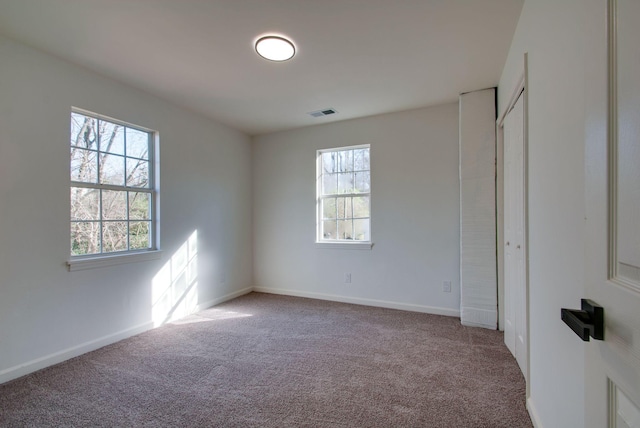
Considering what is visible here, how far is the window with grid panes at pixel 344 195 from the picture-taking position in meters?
4.08

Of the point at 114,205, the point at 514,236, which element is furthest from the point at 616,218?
the point at 114,205

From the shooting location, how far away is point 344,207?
166 inches

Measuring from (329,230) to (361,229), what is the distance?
1.68ft

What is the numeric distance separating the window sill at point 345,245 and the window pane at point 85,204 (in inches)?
105

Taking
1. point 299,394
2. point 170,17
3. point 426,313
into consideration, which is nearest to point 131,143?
→ point 170,17

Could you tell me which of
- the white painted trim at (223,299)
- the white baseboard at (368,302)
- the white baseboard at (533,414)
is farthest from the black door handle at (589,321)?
the white painted trim at (223,299)

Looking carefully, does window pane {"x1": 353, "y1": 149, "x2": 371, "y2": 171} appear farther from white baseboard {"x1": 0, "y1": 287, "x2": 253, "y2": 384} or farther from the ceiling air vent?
white baseboard {"x1": 0, "y1": 287, "x2": 253, "y2": 384}

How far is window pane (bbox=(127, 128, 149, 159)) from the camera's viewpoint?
10.1ft

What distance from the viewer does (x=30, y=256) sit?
2.27 metres

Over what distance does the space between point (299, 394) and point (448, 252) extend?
8.02 ft

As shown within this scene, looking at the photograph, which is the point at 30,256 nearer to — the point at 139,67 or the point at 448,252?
the point at 139,67

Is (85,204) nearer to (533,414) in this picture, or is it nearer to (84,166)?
(84,166)

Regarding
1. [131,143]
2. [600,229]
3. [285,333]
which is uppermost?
[131,143]

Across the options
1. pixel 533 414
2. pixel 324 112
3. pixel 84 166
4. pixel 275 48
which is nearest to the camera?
pixel 533 414
